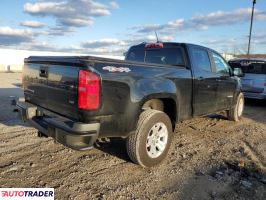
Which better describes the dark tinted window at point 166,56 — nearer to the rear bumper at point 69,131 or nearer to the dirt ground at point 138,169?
the dirt ground at point 138,169

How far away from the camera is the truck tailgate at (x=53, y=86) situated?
3955 mm

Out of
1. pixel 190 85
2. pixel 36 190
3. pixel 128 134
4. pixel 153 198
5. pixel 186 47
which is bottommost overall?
pixel 153 198

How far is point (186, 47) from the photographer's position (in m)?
5.85

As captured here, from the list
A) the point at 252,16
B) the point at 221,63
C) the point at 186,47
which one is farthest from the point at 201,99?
the point at 252,16

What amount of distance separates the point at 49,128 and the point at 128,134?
1.05 metres

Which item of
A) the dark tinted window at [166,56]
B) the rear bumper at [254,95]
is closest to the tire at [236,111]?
the rear bumper at [254,95]

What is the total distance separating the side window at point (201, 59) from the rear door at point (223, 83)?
1.16 ft

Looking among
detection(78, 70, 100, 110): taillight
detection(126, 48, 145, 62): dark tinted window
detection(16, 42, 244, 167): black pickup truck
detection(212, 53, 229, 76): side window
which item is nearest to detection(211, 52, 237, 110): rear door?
detection(212, 53, 229, 76): side window

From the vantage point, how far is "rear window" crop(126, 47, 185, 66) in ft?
19.2

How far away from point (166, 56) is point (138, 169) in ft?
7.60

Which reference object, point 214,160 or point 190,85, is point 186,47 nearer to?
point 190,85

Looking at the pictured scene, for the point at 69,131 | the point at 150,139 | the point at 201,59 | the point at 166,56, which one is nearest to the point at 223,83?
the point at 201,59

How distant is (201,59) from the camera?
6.30 meters

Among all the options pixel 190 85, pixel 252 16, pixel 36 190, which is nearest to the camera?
pixel 36 190
